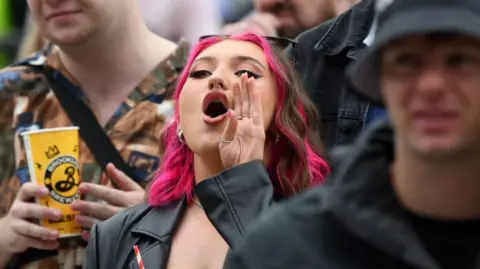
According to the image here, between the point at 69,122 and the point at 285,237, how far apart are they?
152 cm

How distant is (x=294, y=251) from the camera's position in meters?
1.78

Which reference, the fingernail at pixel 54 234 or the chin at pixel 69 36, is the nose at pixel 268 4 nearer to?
the chin at pixel 69 36

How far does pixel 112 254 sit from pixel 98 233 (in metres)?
0.08

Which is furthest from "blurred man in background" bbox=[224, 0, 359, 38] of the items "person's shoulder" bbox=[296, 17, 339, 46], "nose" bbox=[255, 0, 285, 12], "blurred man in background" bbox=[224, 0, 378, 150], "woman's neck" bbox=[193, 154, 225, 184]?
"woman's neck" bbox=[193, 154, 225, 184]

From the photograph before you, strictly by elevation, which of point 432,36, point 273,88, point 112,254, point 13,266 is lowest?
point 13,266

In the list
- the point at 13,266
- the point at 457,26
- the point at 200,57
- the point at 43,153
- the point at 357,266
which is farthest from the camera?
the point at 13,266

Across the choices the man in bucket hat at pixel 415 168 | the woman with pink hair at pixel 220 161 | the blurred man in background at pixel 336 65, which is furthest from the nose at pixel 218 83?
the man in bucket hat at pixel 415 168

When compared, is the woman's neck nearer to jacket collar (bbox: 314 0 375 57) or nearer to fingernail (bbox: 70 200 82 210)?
fingernail (bbox: 70 200 82 210)

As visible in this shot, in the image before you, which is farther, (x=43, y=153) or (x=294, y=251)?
(x=43, y=153)

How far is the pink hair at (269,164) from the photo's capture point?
2.59 m

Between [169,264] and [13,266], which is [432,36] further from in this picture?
[13,266]

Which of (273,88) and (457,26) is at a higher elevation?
(457,26)

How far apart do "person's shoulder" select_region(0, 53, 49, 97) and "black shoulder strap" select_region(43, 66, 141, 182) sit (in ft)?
0.09

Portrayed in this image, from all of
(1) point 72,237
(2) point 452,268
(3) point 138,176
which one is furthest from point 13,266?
(2) point 452,268
